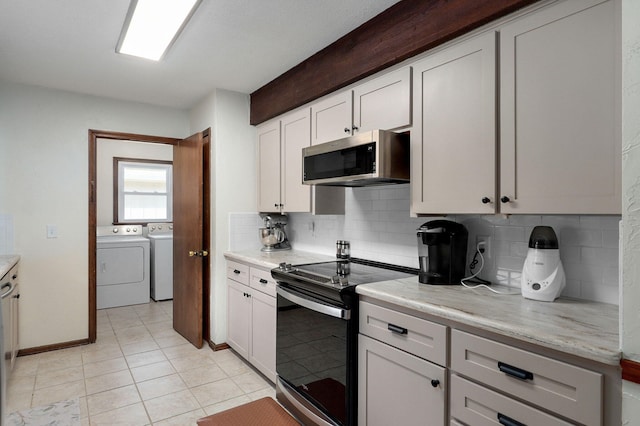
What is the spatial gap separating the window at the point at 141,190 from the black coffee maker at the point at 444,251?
16.4ft

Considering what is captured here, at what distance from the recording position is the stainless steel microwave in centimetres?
203

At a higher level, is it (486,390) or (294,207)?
(294,207)

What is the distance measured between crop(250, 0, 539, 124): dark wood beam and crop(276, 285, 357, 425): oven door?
56.0 inches

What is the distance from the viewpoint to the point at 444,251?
6.42 ft

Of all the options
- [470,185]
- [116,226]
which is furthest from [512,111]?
[116,226]

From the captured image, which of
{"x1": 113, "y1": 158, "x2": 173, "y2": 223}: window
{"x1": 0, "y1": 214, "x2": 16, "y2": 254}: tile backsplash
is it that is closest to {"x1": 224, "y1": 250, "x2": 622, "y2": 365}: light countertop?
{"x1": 0, "y1": 214, "x2": 16, "y2": 254}: tile backsplash

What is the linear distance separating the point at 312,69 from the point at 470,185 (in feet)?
5.18

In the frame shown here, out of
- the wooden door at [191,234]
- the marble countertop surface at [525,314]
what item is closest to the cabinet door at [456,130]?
the marble countertop surface at [525,314]

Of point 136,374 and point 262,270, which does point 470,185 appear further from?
point 136,374

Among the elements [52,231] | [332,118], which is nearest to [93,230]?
[52,231]

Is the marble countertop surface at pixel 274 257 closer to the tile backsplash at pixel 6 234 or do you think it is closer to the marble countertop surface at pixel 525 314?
the marble countertop surface at pixel 525 314

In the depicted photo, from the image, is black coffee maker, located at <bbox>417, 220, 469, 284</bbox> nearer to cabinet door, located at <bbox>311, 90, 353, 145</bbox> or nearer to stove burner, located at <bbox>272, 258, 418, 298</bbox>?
stove burner, located at <bbox>272, 258, 418, 298</bbox>

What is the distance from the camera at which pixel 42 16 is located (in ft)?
7.14

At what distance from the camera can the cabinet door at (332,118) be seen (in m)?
2.49
